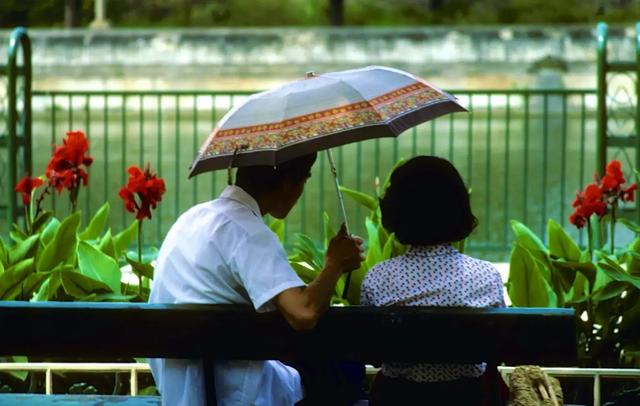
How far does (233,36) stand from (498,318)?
31.9m

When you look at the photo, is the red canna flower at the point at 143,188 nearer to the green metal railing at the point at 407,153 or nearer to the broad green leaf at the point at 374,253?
the broad green leaf at the point at 374,253

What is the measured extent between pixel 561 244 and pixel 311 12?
131 ft

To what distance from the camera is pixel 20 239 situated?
551cm

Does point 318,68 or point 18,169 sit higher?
point 318,68

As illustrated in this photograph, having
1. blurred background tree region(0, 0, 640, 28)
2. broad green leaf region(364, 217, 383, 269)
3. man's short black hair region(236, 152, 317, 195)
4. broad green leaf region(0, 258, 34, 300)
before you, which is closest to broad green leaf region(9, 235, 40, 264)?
broad green leaf region(0, 258, 34, 300)

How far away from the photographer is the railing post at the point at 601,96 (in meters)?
6.77

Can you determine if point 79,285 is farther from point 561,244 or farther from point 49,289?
point 561,244

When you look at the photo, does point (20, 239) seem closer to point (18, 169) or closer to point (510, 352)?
point (18, 169)

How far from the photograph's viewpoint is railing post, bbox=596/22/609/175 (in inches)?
267

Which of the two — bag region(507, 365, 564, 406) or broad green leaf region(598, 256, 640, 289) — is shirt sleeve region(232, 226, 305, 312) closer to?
bag region(507, 365, 564, 406)

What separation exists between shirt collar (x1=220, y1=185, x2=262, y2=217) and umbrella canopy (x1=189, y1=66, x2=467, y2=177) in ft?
0.21

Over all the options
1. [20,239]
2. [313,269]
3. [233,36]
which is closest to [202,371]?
[313,269]

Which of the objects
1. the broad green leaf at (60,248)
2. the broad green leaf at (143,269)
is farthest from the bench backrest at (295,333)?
the broad green leaf at (60,248)

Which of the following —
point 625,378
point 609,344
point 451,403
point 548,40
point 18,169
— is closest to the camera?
point 451,403
